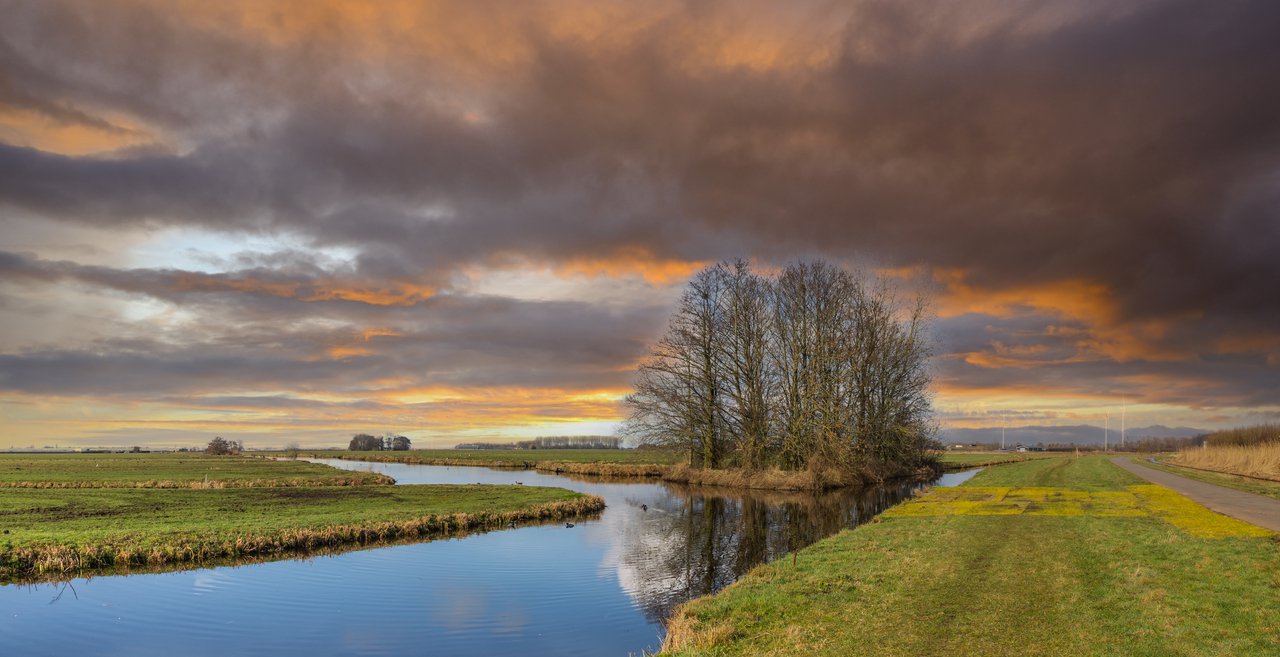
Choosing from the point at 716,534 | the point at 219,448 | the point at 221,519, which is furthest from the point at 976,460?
the point at 219,448

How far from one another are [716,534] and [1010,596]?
15.5 metres

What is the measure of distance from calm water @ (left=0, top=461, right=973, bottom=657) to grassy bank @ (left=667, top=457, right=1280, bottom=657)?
104 inches

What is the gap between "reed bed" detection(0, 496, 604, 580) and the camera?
19484mm

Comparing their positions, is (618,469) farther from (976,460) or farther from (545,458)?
(976,460)

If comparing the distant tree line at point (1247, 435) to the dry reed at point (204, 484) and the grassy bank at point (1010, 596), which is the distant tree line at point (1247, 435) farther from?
the dry reed at point (204, 484)

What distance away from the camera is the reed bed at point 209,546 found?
1948 centimetres

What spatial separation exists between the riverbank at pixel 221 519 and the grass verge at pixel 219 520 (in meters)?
0.04

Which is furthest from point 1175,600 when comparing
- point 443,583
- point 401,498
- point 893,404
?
point 893,404

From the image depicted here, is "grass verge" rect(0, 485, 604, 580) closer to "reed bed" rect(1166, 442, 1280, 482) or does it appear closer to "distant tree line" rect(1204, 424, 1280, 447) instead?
"reed bed" rect(1166, 442, 1280, 482)

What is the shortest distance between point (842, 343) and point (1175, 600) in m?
43.8

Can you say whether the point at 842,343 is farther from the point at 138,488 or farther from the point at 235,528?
the point at 138,488

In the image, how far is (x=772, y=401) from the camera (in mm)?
54906

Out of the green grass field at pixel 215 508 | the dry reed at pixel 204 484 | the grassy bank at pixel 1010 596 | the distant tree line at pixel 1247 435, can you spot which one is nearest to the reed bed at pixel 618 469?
the green grass field at pixel 215 508

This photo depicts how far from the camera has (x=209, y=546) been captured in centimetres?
2206
